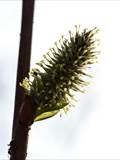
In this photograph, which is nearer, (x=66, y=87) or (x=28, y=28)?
(x=28, y=28)

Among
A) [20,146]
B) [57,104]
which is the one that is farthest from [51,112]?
[20,146]

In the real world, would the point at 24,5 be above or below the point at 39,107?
above

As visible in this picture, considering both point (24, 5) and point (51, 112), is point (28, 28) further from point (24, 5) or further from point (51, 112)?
point (51, 112)
